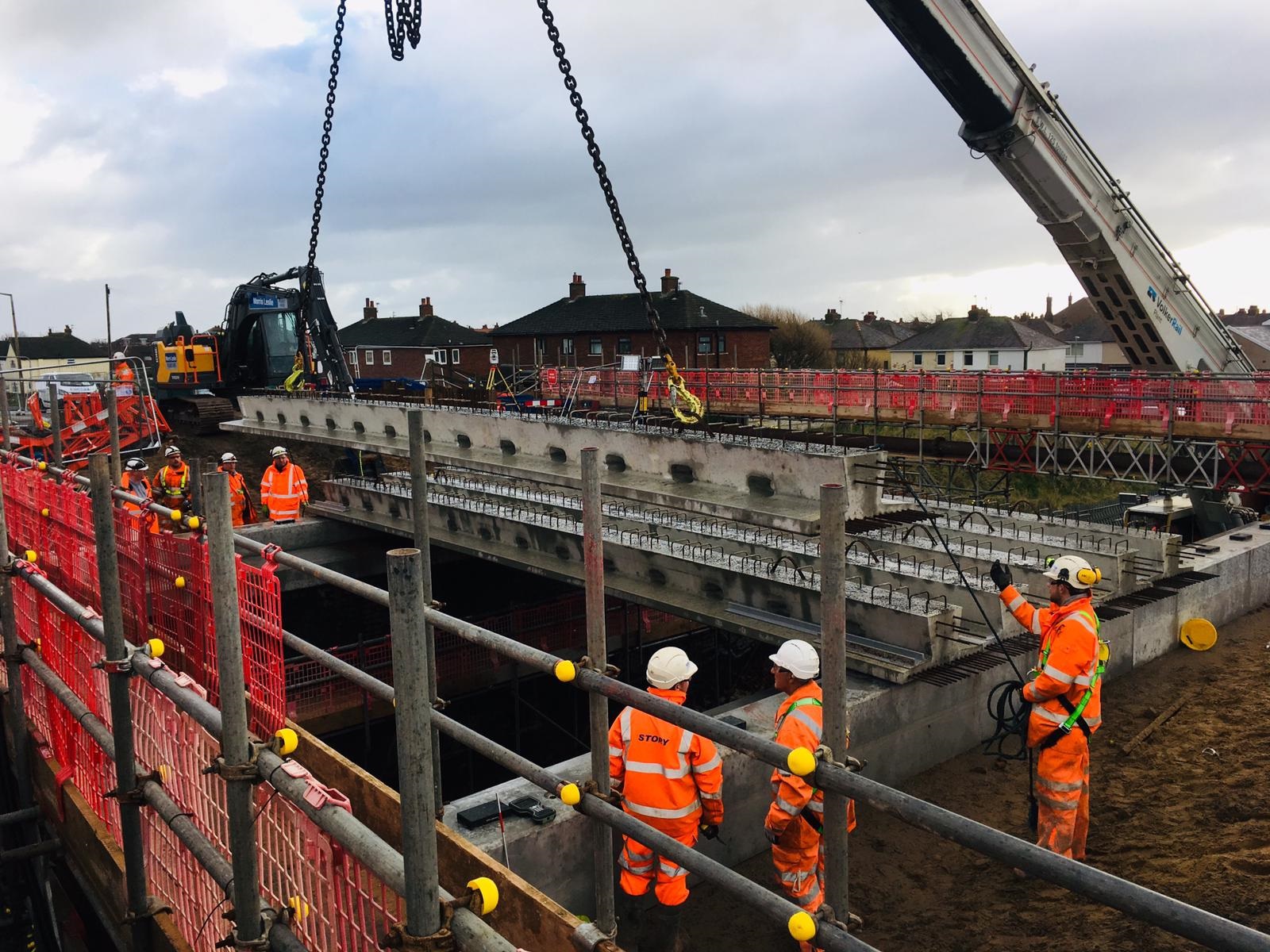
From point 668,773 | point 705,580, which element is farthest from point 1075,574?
point 705,580

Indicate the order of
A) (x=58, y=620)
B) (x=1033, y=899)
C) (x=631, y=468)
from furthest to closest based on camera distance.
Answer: (x=631, y=468) < (x=58, y=620) < (x=1033, y=899)

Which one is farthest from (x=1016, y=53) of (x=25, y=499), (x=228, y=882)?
(x=228, y=882)

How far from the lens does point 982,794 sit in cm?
712

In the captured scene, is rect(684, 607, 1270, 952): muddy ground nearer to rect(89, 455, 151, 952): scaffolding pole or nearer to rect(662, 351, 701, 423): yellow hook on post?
rect(89, 455, 151, 952): scaffolding pole

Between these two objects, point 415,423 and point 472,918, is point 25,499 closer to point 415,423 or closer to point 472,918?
point 415,423

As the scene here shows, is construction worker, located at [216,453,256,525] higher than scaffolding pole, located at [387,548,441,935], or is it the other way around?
scaffolding pole, located at [387,548,441,935]

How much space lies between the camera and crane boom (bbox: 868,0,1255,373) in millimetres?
14008

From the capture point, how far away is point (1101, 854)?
20.3 ft

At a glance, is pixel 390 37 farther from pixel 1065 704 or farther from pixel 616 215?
pixel 1065 704

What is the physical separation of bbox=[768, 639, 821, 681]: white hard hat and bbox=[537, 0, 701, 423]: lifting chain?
4.13 meters

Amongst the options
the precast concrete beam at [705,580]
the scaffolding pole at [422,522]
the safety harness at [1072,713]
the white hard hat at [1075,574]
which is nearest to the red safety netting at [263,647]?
the scaffolding pole at [422,522]

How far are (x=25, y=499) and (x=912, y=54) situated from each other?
12857 millimetres

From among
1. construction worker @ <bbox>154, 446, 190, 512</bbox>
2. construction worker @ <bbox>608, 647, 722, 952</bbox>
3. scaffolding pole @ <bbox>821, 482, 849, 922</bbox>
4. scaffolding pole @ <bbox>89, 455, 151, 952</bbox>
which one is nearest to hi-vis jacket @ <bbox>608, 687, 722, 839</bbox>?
construction worker @ <bbox>608, 647, 722, 952</bbox>

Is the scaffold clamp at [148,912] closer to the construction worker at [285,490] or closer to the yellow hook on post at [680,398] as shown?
the yellow hook on post at [680,398]
